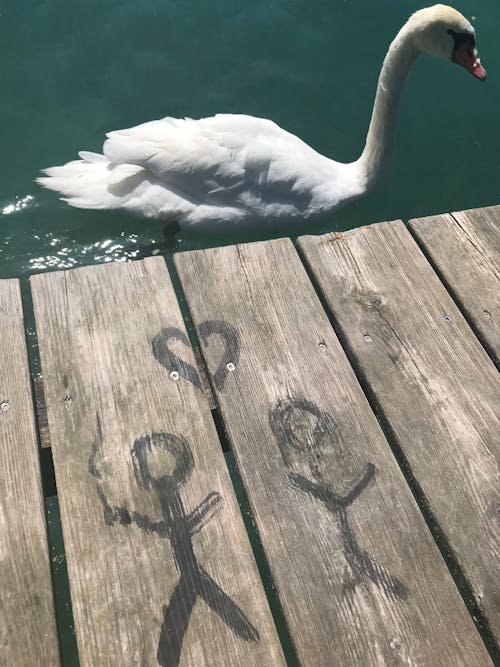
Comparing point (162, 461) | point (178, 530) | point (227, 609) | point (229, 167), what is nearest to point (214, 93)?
point (229, 167)

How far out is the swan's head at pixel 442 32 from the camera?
139 inches

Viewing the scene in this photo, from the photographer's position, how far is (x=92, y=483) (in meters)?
1.77

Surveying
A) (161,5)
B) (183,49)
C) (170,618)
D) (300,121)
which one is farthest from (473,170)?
(170,618)

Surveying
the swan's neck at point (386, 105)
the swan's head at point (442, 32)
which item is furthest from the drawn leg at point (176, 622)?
the swan's head at point (442, 32)

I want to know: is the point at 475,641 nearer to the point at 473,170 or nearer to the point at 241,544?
the point at 241,544

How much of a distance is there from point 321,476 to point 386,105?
2576 mm

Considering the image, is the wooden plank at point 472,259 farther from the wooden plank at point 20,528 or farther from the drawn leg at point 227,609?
the wooden plank at point 20,528

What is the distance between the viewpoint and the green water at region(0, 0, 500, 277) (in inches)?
161

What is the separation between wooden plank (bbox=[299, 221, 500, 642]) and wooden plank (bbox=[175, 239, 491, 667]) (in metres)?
0.07

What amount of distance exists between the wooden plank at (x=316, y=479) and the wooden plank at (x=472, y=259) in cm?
48

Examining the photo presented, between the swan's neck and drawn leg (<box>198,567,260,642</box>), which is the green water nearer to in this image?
the swan's neck

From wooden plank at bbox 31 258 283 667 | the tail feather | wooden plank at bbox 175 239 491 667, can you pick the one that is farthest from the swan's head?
wooden plank at bbox 31 258 283 667

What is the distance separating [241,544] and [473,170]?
3809 millimetres

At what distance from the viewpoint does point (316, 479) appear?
182 centimetres
